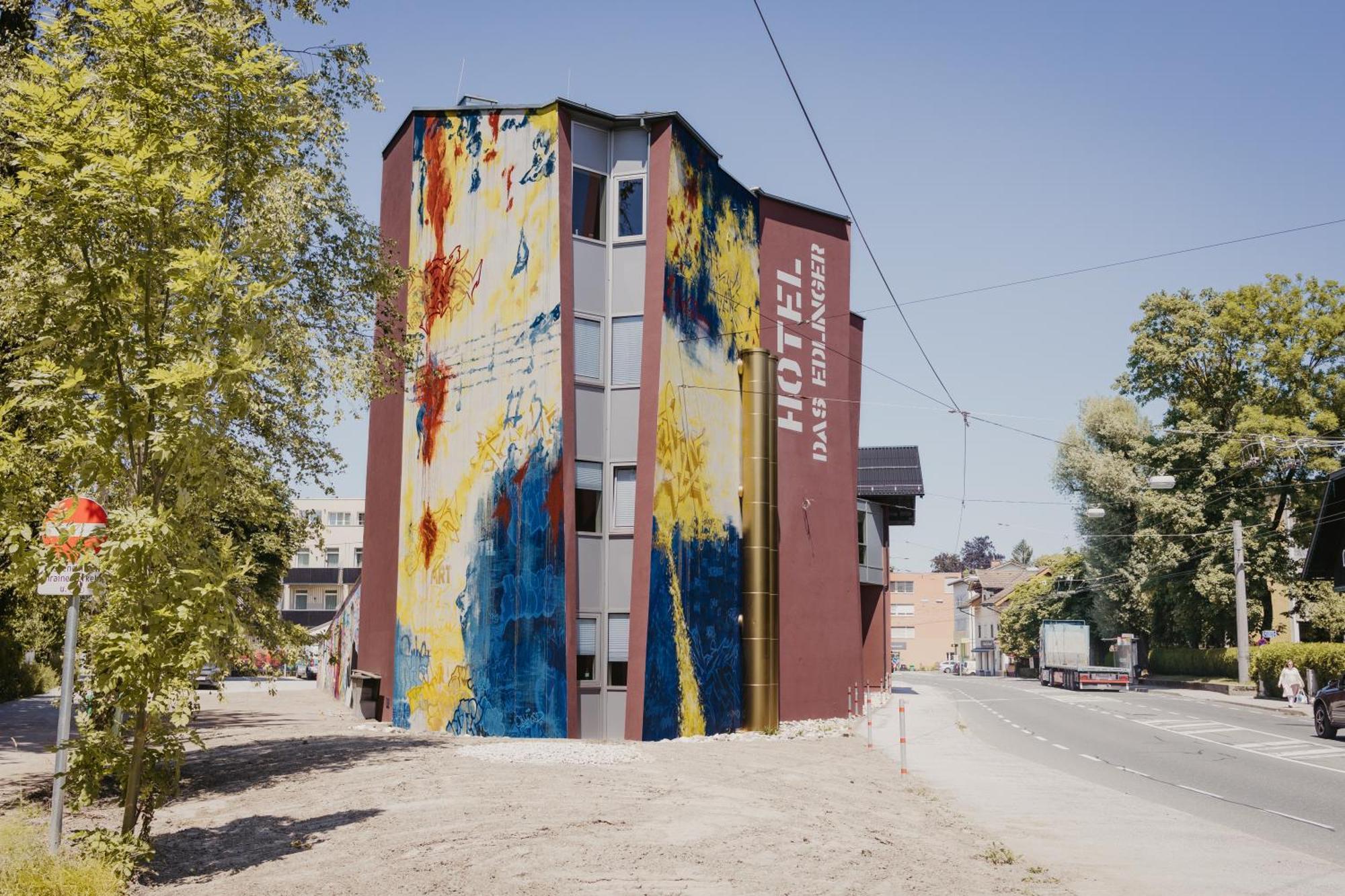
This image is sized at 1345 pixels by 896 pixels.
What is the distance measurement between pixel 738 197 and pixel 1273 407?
3649cm

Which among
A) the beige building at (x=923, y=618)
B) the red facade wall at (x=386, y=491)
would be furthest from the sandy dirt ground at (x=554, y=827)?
the beige building at (x=923, y=618)

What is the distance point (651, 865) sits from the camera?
8953mm

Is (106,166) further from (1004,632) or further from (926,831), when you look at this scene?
(1004,632)

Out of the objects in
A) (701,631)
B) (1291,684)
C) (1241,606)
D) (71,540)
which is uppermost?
(71,540)

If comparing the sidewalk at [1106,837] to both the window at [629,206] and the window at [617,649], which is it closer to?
the window at [617,649]

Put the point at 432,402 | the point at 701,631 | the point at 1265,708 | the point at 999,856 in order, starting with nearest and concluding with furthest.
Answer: the point at 999,856, the point at 701,631, the point at 432,402, the point at 1265,708

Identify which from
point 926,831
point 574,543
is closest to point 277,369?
point 926,831

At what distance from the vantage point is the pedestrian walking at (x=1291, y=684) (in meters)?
35.5

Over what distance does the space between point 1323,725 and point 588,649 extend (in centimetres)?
1631

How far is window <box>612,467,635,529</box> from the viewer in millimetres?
21141

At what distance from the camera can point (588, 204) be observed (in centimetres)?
2184

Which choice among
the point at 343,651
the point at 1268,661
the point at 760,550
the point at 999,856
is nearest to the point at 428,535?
the point at 760,550

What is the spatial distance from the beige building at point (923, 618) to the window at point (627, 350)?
345 ft

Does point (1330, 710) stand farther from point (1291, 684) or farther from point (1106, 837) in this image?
point (1106, 837)
